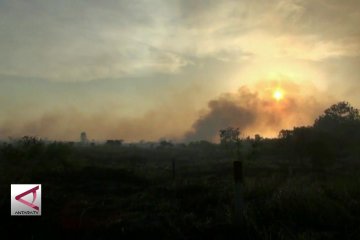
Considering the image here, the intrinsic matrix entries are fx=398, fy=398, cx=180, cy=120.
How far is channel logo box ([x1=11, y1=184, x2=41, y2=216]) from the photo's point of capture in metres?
9.41

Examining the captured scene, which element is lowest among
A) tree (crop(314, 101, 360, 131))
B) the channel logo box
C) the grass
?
the grass

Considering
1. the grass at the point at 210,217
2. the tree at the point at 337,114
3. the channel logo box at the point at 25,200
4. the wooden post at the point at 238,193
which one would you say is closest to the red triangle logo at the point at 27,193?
the channel logo box at the point at 25,200

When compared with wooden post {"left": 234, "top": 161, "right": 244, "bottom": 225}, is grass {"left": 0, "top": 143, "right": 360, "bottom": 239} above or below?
below

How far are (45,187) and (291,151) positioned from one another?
31.8 metres

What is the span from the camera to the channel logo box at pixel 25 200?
9.41 metres

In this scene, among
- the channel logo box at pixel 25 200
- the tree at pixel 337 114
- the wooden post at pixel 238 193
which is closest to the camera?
the wooden post at pixel 238 193

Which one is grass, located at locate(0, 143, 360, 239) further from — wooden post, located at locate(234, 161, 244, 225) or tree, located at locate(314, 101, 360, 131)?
tree, located at locate(314, 101, 360, 131)

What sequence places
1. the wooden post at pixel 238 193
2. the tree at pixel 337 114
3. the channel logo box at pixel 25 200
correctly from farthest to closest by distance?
1. the tree at pixel 337 114
2. the channel logo box at pixel 25 200
3. the wooden post at pixel 238 193

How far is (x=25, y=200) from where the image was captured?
9.51 m

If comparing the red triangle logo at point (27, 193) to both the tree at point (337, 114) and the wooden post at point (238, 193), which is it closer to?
the wooden post at point (238, 193)

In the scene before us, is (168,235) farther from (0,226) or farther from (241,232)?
(0,226)

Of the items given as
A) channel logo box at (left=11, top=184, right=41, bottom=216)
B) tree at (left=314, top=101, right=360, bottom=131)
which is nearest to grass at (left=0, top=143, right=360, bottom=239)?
channel logo box at (left=11, top=184, right=41, bottom=216)

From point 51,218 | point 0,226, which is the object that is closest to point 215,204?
point 51,218

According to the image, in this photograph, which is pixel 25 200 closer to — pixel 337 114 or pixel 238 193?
pixel 238 193
